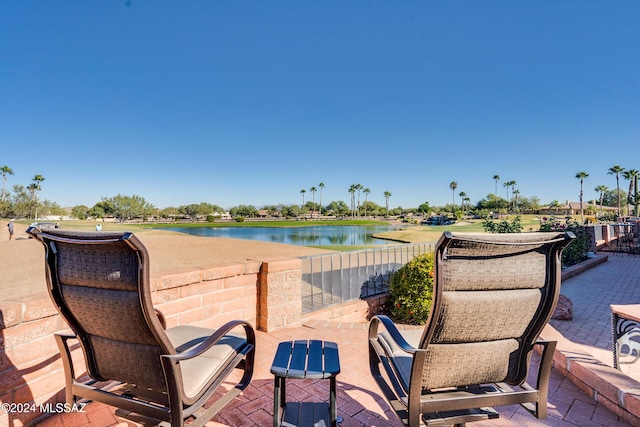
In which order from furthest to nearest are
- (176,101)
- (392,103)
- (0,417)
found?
(176,101), (392,103), (0,417)

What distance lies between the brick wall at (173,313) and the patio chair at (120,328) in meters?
0.50

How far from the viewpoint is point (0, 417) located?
4.23 ft

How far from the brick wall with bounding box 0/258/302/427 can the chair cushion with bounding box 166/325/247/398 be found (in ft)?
2.14

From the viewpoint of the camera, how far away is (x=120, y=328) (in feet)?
3.69

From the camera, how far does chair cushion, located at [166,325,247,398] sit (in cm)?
127

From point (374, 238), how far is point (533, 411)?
36.0 meters

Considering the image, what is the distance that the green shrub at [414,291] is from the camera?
412 cm

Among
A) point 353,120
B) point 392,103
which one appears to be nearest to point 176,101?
point 353,120

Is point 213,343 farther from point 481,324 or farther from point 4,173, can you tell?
point 4,173

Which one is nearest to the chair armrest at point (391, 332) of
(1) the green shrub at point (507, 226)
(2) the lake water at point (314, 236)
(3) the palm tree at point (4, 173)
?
(1) the green shrub at point (507, 226)

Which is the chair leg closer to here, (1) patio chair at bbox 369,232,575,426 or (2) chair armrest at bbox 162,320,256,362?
(1) patio chair at bbox 369,232,575,426

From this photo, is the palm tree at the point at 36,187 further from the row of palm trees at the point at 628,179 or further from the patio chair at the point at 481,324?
the row of palm trees at the point at 628,179

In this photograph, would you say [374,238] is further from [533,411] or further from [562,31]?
[533,411]

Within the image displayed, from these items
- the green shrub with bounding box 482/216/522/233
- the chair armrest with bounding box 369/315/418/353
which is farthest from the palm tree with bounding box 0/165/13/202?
the chair armrest with bounding box 369/315/418/353
